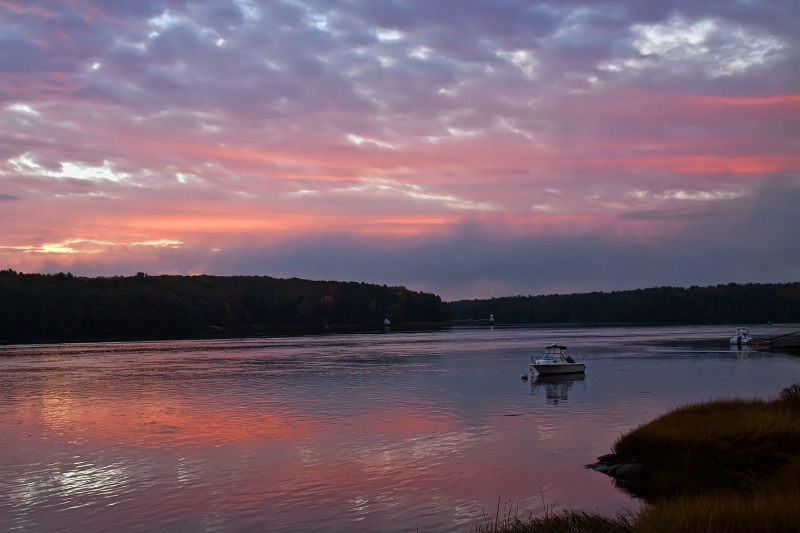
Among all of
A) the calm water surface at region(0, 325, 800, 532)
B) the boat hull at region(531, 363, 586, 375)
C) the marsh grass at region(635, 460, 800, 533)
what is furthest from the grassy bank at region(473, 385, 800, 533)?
the boat hull at region(531, 363, 586, 375)

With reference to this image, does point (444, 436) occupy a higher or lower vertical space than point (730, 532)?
lower

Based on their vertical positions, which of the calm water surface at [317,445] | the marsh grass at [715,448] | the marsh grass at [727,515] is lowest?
the calm water surface at [317,445]

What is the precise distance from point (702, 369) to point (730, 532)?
59096mm

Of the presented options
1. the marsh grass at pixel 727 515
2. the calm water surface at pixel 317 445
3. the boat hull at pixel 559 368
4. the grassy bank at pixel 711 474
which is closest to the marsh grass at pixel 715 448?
the grassy bank at pixel 711 474

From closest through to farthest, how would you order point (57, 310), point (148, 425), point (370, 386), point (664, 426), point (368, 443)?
point (664, 426)
point (368, 443)
point (148, 425)
point (370, 386)
point (57, 310)

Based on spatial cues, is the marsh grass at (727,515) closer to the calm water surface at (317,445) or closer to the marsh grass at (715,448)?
the marsh grass at (715,448)

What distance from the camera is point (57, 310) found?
186750mm

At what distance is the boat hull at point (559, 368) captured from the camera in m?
64.9

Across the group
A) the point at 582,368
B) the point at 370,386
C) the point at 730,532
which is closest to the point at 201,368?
the point at 370,386

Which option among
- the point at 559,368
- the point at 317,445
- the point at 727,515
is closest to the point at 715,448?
the point at 727,515

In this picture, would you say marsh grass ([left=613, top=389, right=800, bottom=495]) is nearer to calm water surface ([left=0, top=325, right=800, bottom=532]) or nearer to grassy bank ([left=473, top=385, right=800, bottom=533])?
grassy bank ([left=473, top=385, right=800, bottom=533])

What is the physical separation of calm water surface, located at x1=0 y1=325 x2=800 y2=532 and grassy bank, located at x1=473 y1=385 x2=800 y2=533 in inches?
71.4

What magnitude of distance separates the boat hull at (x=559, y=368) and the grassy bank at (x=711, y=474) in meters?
35.6

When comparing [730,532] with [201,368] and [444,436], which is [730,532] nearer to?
[444,436]
